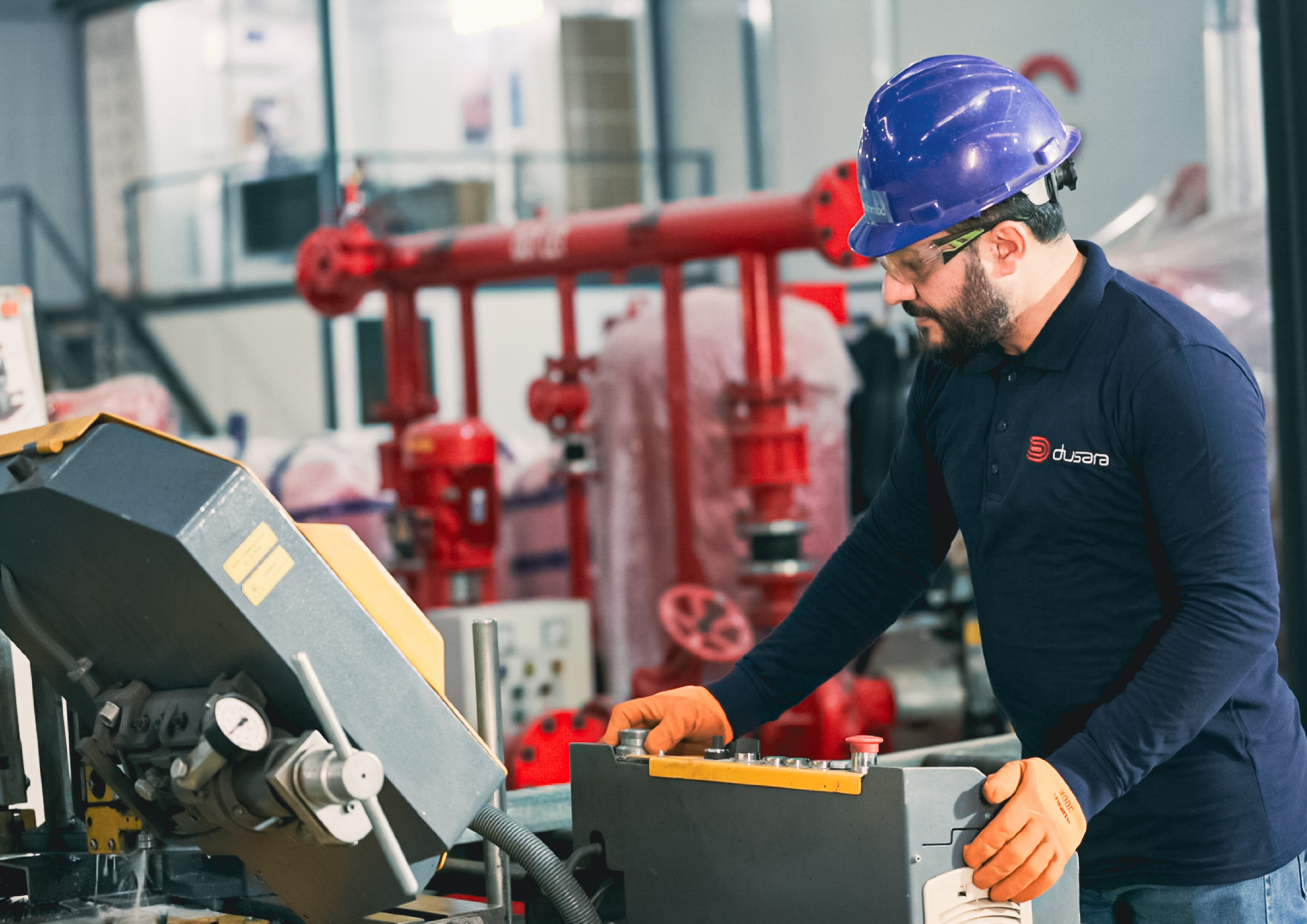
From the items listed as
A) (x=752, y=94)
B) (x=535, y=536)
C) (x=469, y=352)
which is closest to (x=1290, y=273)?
(x=469, y=352)

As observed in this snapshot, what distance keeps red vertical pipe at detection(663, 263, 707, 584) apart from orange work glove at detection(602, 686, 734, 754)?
2941mm

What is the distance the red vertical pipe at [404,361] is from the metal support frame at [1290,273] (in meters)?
3.69

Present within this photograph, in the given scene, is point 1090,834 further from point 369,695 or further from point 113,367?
point 113,367

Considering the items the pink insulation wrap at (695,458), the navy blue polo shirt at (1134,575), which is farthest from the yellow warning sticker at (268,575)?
the pink insulation wrap at (695,458)

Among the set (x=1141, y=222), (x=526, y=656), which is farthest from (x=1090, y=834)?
(x=1141, y=222)

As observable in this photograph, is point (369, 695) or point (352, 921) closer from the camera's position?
point (369, 695)

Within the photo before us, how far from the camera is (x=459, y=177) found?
10.6 m

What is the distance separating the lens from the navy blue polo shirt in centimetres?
142

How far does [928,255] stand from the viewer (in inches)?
63.1

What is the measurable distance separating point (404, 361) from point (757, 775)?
485cm

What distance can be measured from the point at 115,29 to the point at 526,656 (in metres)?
8.09

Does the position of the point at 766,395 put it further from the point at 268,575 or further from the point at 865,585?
the point at 268,575

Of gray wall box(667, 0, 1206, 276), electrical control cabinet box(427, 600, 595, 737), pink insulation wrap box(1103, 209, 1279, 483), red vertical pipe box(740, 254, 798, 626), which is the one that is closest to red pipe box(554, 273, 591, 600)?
electrical control cabinet box(427, 600, 595, 737)

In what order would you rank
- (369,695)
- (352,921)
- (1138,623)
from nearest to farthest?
(369,695), (352,921), (1138,623)
